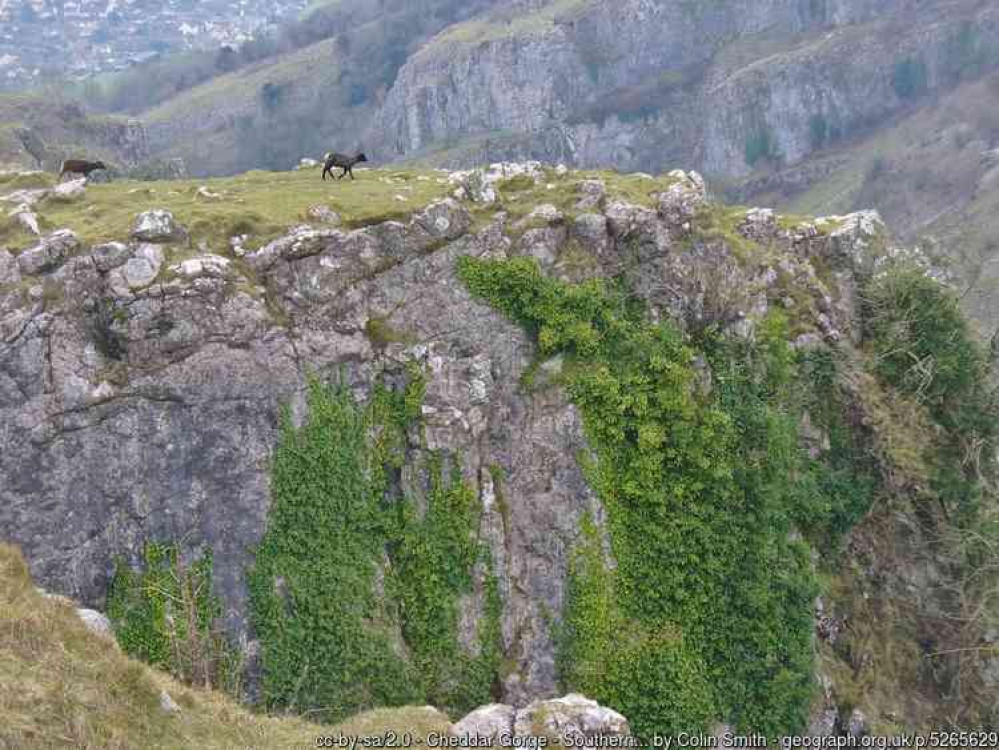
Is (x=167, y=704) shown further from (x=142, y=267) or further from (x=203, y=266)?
(x=142, y=267)

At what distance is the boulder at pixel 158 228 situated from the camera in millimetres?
23906

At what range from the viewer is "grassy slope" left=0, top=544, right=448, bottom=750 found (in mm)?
11555

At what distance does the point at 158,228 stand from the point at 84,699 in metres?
15.9

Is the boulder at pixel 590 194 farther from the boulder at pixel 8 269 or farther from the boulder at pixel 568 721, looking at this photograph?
the boulder at pixel 8 269

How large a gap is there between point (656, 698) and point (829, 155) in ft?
637

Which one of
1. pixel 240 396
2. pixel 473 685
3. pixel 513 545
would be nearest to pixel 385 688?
pixel 473 685

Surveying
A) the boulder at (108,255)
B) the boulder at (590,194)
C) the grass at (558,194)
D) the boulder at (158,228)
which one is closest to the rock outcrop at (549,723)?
the grass at (558,194)

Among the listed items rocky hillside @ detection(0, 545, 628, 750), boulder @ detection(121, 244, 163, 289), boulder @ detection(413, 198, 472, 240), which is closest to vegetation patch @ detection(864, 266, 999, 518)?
boulder @ detection(413, 198, 472, 240)

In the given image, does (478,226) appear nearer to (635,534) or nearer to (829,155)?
(635,534)

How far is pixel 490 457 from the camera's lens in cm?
2600

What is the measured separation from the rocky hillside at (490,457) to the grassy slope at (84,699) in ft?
16.6

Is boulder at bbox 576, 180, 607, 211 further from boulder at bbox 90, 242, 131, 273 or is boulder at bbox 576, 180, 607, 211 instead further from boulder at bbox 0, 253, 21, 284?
boulder at bbox 0, 253, 21, 284

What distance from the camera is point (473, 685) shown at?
80.1 feet

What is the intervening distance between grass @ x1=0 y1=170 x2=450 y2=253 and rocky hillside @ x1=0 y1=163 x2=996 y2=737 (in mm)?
175
